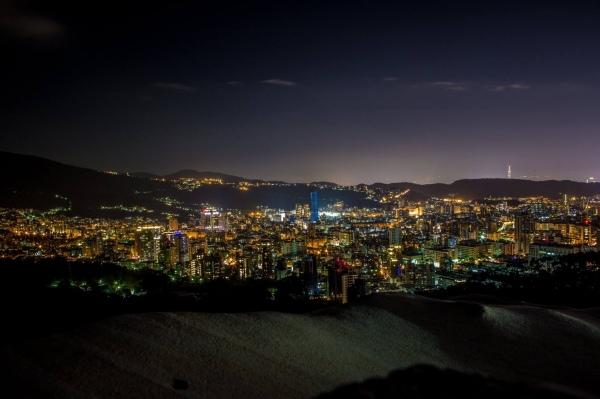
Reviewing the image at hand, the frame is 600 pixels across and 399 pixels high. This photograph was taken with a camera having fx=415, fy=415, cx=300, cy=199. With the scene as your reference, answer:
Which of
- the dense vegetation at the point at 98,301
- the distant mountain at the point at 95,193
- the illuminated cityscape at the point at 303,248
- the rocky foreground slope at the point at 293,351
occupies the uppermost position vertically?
the distant mountain at the point at 95,193

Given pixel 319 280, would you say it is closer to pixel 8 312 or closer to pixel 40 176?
pixel 8 312

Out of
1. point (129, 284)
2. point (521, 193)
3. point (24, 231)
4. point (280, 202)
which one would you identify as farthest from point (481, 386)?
point (521, 193)

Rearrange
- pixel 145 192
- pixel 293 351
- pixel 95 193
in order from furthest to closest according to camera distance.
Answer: pixel 145 192, pixel 95 193, pixel 293 351

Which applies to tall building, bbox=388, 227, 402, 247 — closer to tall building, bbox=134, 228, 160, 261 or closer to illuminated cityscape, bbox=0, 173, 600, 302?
illuminated cityscape, bbox=0, 173, 600, 302

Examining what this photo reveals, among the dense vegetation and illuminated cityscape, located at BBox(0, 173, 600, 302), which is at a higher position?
the dense vegetation

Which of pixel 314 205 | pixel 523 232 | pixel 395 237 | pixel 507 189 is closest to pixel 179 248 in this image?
pixel 395 237

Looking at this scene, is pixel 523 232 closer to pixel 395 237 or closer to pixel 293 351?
pixel 395 237

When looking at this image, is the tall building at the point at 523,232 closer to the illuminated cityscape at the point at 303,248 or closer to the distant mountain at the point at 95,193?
the illuminated cityscape at the point at 303,248

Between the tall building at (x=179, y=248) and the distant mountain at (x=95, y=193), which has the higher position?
the distant mountain at (x=95, y=193)

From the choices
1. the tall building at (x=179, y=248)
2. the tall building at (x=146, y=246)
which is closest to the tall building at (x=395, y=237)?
the tall building at (x=179, y=248)

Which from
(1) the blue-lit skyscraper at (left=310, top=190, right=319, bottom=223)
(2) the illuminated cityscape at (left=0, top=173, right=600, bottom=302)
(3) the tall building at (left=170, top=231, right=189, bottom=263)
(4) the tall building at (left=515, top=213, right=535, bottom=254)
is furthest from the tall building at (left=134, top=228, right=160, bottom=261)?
(1) the blue-lit skyscraper at (left=310, top=190, right=319, bottom=223)
